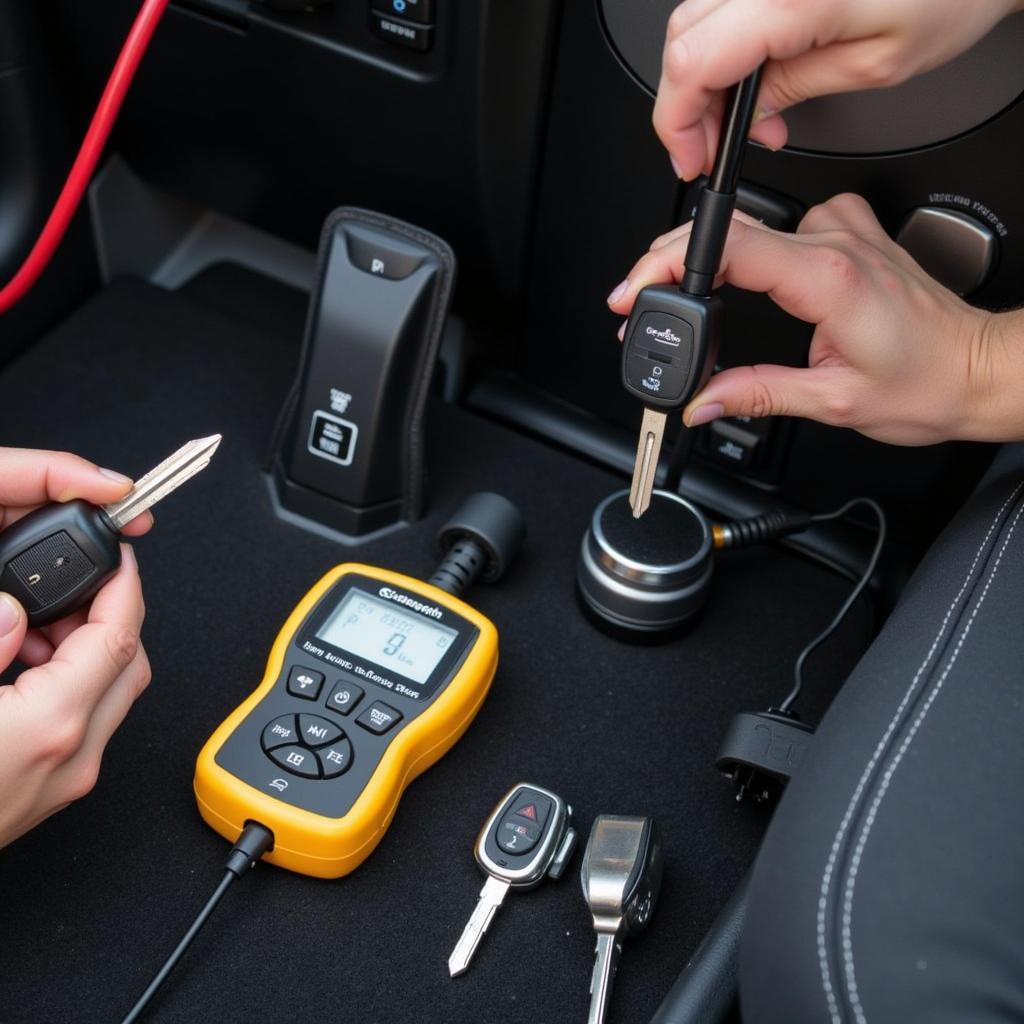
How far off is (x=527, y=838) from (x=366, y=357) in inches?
15.0

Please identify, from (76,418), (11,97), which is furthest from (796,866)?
(11,97)

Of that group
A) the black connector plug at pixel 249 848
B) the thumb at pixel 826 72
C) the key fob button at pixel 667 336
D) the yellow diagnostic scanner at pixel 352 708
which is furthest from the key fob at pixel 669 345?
the black connector plug at pixel 249 848

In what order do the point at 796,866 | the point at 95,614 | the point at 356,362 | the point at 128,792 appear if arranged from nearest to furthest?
the point at 796,866
the point at 95,614
the point at 128,792
the point at 356,362

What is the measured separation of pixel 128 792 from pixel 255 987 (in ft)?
0.53

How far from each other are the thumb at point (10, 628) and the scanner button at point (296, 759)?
19 cm

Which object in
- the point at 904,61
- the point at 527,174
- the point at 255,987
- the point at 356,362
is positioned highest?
the point at 904,61

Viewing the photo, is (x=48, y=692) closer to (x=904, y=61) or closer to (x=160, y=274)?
(x=904, y=61)

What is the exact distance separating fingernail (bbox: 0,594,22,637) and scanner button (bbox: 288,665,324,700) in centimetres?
21

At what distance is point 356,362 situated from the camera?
35.4 inches

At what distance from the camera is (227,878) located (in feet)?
2.29

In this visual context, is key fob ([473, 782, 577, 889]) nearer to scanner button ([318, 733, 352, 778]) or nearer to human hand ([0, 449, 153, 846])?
scanner button ([318, 733, 352, 778])

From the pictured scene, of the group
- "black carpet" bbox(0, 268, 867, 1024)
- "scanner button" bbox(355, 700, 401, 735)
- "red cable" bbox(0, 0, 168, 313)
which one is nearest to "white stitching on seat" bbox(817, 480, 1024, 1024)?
"black carpet" bbox(0, 268, 867, 1024)

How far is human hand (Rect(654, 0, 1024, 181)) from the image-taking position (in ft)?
1.82

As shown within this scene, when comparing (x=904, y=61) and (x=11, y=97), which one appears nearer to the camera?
(x=904, y=61)
